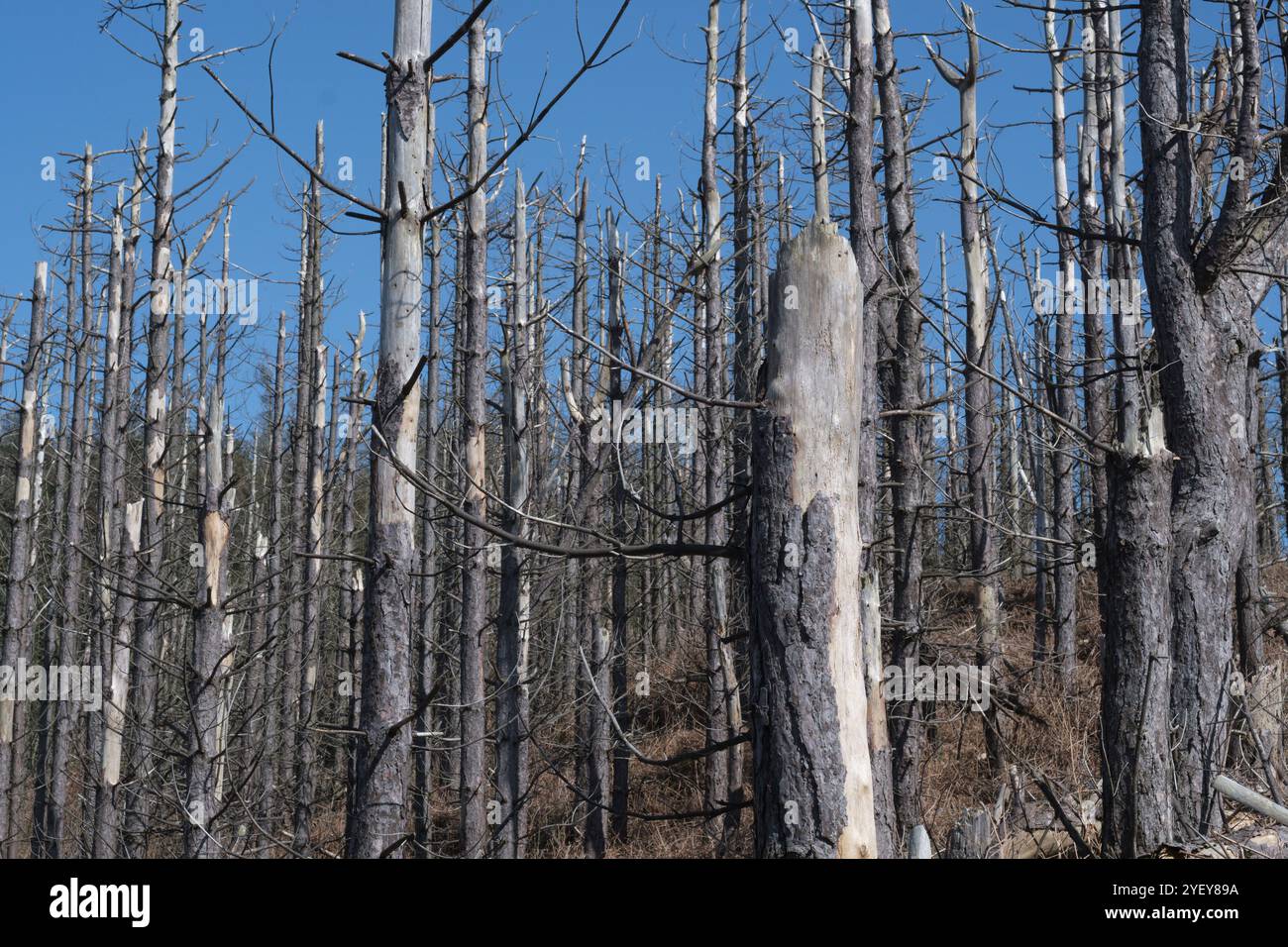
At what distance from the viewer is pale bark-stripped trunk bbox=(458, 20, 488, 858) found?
1157 cm

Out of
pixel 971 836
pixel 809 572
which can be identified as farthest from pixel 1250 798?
pixel 809 572

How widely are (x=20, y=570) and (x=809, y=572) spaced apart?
1288cm

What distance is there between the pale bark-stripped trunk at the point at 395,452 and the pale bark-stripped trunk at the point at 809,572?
1802 mm

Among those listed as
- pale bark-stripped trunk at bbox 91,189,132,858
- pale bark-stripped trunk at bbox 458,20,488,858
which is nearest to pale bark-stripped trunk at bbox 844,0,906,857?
pale bark-stripped trunk at bbox 458,20,488,858

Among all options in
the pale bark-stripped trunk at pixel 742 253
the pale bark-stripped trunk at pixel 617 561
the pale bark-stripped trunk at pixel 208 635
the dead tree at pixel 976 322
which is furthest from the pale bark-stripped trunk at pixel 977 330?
the pale bark-stripped trunk at pixel 208 635

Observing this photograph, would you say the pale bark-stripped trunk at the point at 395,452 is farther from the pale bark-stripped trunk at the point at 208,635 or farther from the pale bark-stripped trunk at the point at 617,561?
the pale bark-stripped trunk at the point at 208,635

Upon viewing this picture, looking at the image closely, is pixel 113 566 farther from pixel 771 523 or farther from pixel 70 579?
pixel 771 523

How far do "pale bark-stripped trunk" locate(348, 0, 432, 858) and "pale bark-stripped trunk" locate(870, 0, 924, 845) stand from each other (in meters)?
4.99

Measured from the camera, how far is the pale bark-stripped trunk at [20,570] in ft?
44.5

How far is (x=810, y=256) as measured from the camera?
4.07 meters

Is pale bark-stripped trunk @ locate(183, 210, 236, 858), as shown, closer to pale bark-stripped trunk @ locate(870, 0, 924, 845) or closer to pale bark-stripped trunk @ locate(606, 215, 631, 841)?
pale bark-stripped trunk @ locate(606, 215, 631, 841)

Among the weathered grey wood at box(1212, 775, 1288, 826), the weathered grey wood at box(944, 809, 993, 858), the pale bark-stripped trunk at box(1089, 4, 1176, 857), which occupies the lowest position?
the weathered grey wood at box(944, 809, 993, 858)

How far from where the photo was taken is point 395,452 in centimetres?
498

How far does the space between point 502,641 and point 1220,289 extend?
22.3ft
